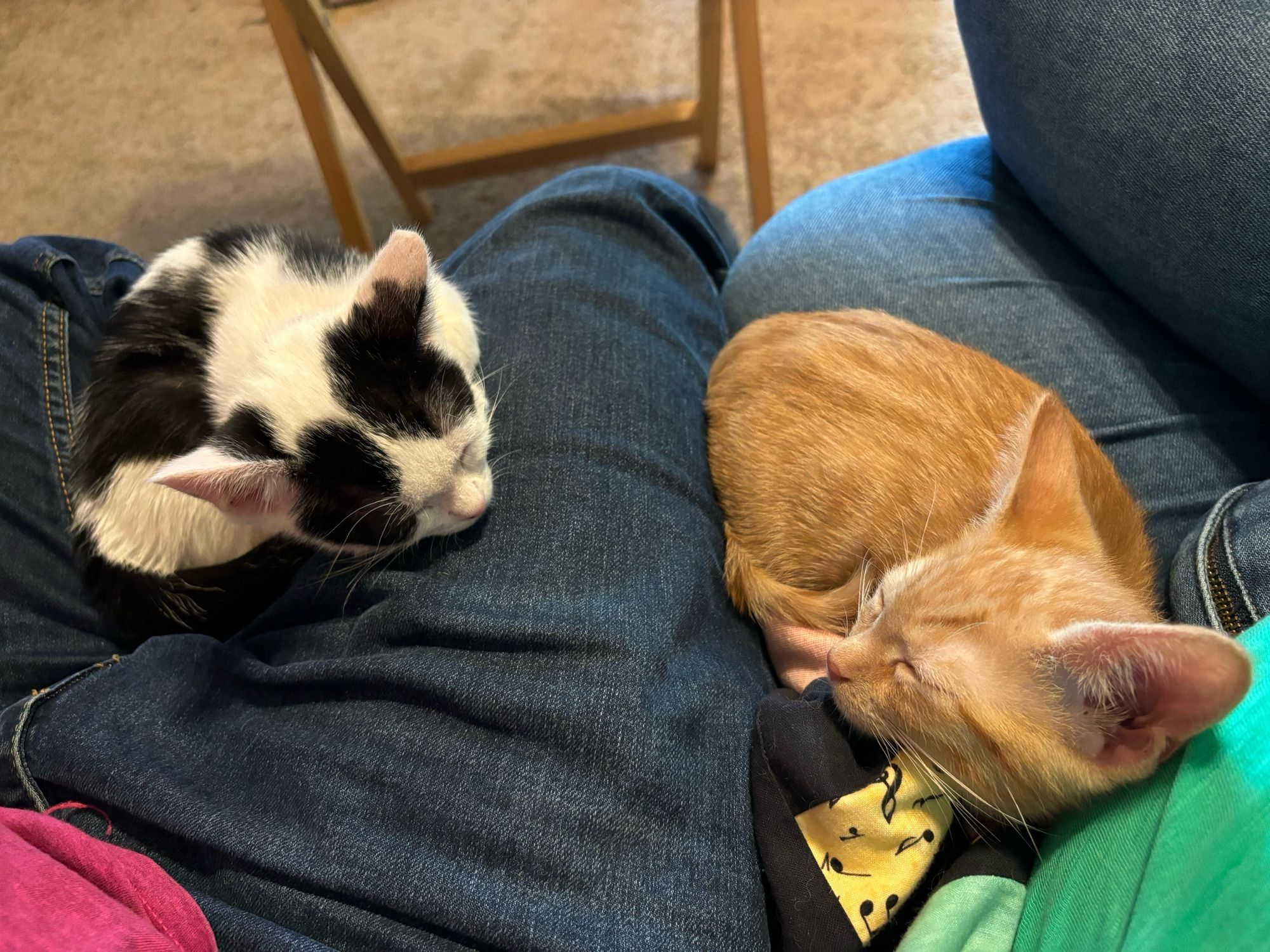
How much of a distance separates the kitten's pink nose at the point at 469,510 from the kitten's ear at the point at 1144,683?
639mm

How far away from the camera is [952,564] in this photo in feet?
2.66

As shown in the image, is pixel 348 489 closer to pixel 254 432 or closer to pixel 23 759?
pixel 254 432

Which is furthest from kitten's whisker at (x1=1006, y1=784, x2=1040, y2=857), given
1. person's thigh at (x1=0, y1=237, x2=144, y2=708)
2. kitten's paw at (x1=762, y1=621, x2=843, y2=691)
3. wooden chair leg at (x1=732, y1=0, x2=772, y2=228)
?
wooden chair leg at (x1=732, y1=0, x2=772, y2=228)

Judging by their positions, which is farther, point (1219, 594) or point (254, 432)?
point (254, 432)

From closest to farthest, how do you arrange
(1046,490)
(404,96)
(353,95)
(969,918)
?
(969,918) → (1046,490) → (353,95) → (404,96)

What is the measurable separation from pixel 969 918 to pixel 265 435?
0.92m

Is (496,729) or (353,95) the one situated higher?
(353,95)

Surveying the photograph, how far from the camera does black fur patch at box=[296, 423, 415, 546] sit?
0.90 m

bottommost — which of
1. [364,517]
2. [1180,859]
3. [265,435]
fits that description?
[1180,859]

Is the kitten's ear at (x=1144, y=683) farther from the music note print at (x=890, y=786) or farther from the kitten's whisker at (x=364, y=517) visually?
the kitten's whisker at (x=364, y=517)

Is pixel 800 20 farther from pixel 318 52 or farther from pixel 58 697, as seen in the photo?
pixel 58 697

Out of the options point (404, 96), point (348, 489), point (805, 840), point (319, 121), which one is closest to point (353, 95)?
point (319, 121)

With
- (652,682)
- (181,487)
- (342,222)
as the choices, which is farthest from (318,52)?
(652,682)

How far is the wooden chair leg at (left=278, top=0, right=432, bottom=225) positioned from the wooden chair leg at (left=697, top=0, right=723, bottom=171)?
0.83 m
